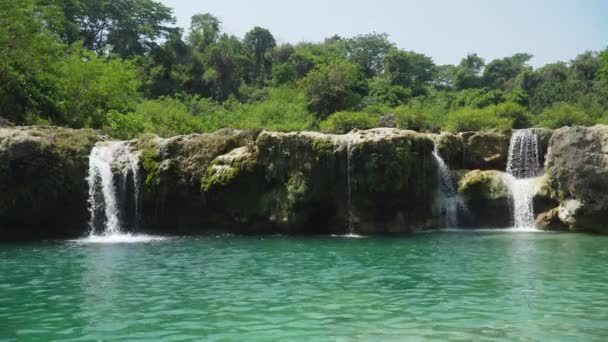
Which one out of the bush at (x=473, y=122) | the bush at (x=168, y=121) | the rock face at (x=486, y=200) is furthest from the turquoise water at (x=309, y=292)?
the bush at (x=473, y=122)

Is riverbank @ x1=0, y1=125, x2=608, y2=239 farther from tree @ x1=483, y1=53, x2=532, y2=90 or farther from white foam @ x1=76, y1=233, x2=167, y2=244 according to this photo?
tree @ x1=483, y1=53, x2=532, y2=90

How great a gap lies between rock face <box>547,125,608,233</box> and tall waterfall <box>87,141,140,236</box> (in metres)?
14.9

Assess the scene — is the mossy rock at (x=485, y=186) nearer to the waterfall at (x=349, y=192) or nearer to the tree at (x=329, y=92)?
the waterfall at (x=349, y=192)

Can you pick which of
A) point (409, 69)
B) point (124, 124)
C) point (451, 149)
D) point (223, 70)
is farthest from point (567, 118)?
point (223, 70)

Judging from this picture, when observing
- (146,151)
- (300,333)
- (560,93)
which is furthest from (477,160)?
(560,93)

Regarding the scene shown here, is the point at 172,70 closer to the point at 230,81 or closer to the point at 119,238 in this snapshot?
the point at 230,81

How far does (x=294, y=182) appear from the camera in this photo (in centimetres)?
2123

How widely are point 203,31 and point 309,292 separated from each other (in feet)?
214

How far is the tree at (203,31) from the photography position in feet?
229

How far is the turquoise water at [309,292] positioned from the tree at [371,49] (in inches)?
2602

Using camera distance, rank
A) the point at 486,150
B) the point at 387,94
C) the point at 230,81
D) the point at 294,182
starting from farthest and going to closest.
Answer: the point at 230,81
the point at 387,94
the point at 486,150
the point at 294,182

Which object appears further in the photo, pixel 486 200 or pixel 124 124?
pixel 124 124

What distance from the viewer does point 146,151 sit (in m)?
22.2

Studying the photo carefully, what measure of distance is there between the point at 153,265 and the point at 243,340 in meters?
6.71
